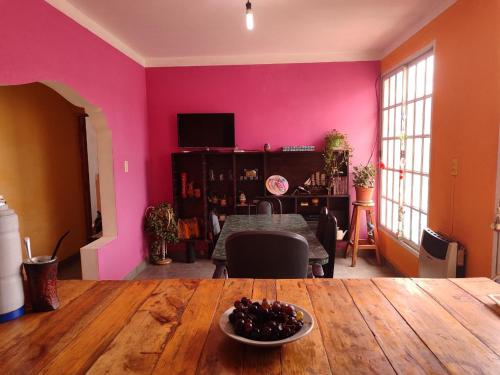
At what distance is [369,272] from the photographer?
14.2ft

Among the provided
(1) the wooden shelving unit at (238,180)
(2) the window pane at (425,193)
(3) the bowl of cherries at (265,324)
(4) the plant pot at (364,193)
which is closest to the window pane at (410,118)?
(2) the window pane at (425,193)

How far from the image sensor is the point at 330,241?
8.25 ft

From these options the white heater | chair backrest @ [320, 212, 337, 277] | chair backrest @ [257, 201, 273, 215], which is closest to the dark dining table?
chair backrest @ [320, 212, 337, 277]

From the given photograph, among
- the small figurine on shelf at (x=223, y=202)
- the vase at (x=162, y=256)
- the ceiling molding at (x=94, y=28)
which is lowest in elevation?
the vase at (x=162, y=256)

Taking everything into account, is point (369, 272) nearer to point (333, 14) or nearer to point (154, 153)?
point (333, 14)

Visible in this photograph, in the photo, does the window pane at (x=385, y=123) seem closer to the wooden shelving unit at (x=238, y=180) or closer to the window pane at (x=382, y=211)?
the wooden shelving unit at (x=238, y=180)

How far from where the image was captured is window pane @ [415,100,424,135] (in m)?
3.59

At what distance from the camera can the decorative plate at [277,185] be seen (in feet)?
16.1

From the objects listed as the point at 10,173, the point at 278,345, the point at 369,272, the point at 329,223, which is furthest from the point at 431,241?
the point at 10,173

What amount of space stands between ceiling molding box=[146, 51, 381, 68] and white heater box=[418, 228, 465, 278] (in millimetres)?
2656

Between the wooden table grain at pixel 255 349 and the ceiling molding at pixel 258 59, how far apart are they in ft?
12.9

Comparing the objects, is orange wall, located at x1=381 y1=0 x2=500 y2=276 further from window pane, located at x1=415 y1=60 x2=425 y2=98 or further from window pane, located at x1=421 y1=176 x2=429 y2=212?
window pane, located at x1=415 y1=60 x2=425 y2=98

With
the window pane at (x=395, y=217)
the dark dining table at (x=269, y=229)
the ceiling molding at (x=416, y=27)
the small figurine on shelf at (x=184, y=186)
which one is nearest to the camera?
the dark dining table at (x=269, y=229)

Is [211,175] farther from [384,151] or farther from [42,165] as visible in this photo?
[384,151]
